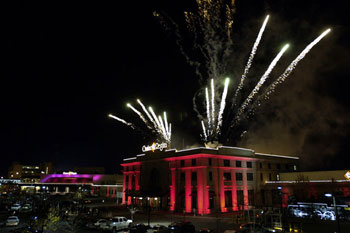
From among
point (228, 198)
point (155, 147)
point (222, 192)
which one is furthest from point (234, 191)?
point (155, 147)

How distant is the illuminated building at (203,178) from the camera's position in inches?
1982

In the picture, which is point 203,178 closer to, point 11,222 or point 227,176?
point 227,176

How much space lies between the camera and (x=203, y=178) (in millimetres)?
49750

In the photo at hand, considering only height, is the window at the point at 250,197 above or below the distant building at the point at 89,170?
below

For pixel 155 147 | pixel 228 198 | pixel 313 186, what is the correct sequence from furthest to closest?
pixel 155 147 < pixel 228 198 < pixel 313 186

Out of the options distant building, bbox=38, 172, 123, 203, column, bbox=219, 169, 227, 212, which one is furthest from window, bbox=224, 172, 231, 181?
distant building, bbox=38, 172, 123, 203

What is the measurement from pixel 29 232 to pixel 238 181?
1684 inches

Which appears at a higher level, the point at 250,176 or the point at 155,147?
the point at 155,147

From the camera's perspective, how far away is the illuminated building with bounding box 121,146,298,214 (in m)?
Result: 50.3

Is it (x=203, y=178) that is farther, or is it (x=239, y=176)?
(x=239, y=176)

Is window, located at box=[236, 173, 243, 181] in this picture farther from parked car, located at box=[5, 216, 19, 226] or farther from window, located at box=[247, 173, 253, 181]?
parked car, located at box=[5, 216, 19, 226]

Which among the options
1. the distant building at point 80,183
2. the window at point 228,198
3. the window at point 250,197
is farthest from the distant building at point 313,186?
the distant building at point 80,183

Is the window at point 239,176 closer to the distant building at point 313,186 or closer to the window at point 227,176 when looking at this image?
the window at point 227,176

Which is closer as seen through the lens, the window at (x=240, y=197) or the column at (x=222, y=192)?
the column at (x=222, y=192)
